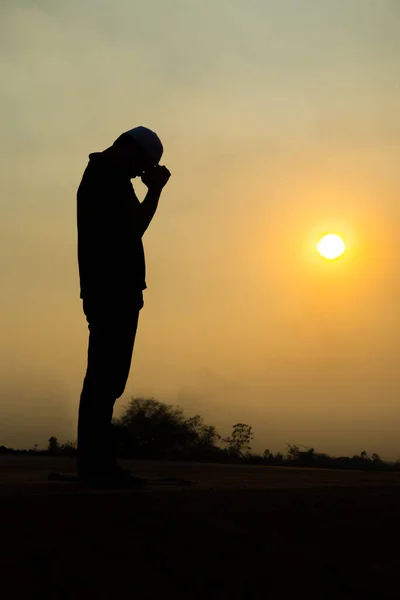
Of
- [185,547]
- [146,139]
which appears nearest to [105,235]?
[146,139]

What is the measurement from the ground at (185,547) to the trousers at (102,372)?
73cm

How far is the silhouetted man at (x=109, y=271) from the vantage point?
5.35 metres

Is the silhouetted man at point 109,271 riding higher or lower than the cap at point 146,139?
lower

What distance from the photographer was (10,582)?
2.88 m

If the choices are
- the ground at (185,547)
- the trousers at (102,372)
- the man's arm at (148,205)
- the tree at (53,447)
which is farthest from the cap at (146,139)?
the tree at (53,447)

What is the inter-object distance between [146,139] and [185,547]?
2.89 m

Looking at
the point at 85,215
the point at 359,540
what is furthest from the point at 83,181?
the point at 359,540

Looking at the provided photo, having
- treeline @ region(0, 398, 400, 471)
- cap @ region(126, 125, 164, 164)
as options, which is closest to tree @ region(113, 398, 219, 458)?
treeline @ region(0, 398, 400, 471)

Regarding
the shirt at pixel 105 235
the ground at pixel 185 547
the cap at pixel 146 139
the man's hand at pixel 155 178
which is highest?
the cap at pixel 146 139

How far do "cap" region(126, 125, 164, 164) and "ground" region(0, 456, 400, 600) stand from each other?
2.24 metres

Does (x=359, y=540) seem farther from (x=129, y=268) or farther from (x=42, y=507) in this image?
(x=129, y=268)

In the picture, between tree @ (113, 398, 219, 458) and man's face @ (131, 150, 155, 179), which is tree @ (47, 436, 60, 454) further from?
man's face @ (131, 150, 155, 179)

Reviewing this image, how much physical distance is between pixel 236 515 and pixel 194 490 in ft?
1.74

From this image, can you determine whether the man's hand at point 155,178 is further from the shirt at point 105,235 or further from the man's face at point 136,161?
the shirt at point 105,235
